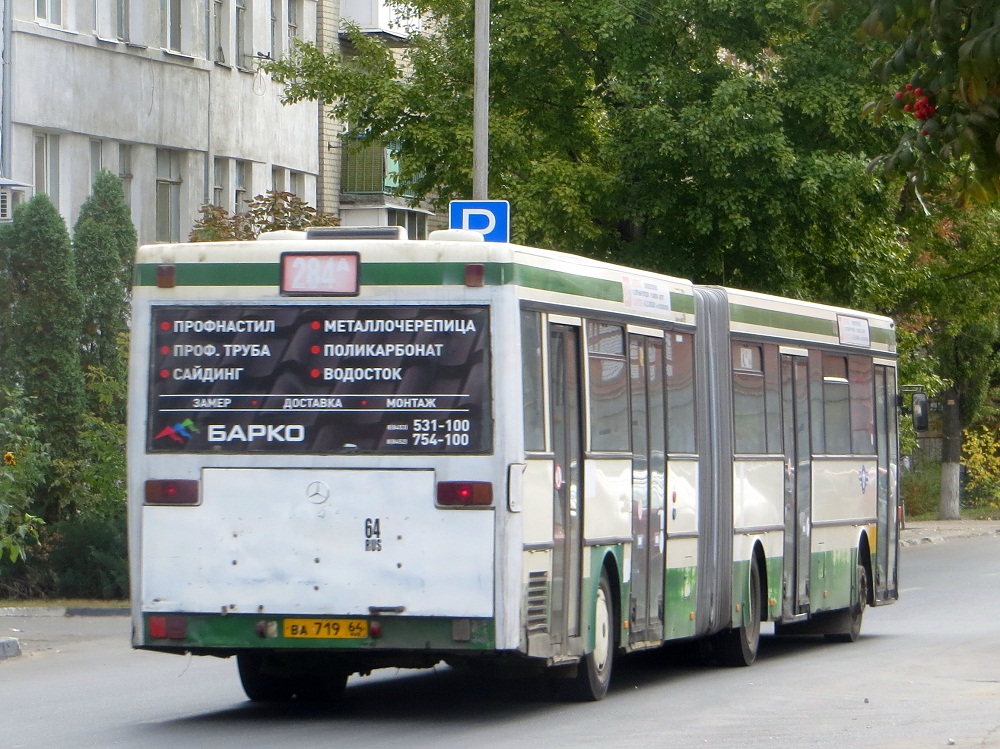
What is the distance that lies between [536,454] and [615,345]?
172 centimetres

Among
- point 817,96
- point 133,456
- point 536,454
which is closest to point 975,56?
point 536,454

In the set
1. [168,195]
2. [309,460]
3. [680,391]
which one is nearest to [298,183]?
[168,195]

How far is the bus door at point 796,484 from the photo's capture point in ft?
56.7

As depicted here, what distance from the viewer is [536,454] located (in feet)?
39.6

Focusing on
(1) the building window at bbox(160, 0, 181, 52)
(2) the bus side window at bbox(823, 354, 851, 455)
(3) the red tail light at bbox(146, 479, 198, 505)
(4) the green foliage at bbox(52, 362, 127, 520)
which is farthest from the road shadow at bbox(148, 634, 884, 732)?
(1) the building window at bbox(160, 0, 181, 52)

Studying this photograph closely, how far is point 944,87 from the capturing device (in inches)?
300

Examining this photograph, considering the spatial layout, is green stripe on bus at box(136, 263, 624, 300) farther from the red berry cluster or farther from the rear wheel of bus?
the red berry cluster

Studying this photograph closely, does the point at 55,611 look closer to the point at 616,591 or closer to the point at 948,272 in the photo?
the point at 616,591

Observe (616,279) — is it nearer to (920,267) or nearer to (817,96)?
(817,96)

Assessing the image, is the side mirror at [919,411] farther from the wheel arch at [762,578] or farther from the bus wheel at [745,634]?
the bus wheel at [745,634]

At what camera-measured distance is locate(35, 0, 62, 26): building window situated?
30.1 m

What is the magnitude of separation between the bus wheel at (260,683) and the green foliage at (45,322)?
1264cm

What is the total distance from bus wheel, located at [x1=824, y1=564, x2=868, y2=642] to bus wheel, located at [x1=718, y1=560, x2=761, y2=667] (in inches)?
115

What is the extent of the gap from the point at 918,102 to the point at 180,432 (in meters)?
5.69
